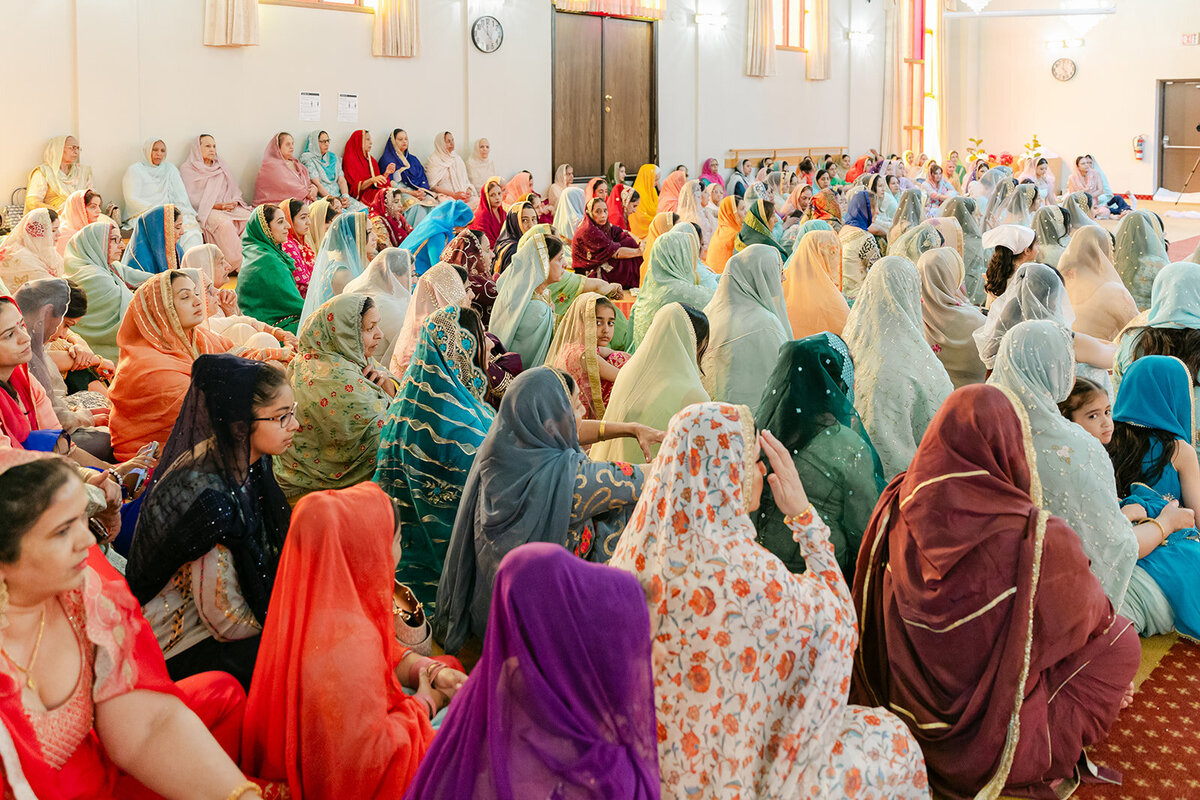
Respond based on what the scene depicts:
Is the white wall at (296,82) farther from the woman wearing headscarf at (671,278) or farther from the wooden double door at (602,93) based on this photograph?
the woman wearing headscarf at (671,278)

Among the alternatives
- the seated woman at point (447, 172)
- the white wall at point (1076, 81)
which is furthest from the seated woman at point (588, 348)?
the white wall at point (1076, 81)

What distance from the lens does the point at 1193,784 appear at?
7.13 ft

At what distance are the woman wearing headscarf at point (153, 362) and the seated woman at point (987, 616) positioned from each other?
2.33 m

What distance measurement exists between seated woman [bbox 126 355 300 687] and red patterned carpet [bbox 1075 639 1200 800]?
1646mm

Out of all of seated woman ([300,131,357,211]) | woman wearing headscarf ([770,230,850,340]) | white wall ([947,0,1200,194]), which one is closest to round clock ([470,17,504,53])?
seated woman ([300,131,357,211])

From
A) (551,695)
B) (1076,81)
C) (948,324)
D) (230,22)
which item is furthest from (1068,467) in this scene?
(1076,81)

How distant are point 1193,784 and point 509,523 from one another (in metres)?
1.46

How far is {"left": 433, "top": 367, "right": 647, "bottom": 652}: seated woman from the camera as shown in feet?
8.15

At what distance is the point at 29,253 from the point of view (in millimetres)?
5492

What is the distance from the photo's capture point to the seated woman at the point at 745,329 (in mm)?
4000

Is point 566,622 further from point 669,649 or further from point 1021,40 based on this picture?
point 1021,40

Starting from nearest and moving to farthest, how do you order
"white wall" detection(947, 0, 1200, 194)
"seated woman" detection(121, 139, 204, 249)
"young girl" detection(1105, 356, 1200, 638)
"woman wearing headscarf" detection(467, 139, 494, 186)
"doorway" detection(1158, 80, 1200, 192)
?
1. "young girl" detection(1105, 356, 1200, 638)
2. "seated woman" detection(121, 139, 204, 249)
3. "woman wearing headscarf" detection(467, 139, 494, 186)
4. "doorway" detection(1158, 80, 1200, 192)
5. "white wall" detection(947, 0, 1200, 194)

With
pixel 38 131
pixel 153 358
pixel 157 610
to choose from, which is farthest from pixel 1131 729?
pixel 38 131

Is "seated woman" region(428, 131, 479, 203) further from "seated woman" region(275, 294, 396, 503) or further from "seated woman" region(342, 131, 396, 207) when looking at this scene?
"seated woman" region(275, 294, 396, 503)
